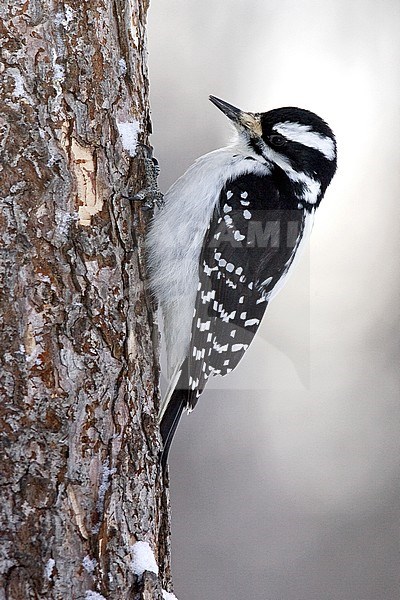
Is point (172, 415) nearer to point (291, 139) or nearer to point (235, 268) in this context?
point (235, 268)

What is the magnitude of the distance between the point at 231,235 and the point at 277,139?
300 mm

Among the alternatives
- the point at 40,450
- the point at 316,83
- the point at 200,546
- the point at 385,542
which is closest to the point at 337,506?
the point at 385,542

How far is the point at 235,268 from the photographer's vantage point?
178cm

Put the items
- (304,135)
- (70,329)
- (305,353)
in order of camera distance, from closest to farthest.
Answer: (70,329), (304,135), (305,353)

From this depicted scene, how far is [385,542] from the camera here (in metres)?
3.22

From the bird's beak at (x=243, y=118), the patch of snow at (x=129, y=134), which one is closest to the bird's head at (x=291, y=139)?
the bird's beak at (x=243, y=118)

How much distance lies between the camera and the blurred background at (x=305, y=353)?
110 inches

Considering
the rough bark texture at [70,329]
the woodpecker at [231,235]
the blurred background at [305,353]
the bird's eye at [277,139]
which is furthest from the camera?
the blurred background at [305,353]

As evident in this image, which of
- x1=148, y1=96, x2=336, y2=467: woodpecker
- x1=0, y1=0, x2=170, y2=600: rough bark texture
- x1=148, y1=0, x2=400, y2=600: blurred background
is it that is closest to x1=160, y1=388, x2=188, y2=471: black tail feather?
x1=148, y1=96, x2=336, y2=467: woodpecker

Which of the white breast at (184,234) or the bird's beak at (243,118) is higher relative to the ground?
the bird's beak at (243,118)

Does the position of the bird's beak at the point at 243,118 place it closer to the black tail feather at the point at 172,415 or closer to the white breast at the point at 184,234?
the white breast at the point at 184,234

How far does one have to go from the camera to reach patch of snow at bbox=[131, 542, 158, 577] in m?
Result: 1.27

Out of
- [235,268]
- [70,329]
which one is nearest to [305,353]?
[235,268]

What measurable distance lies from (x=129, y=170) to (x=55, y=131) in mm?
216
